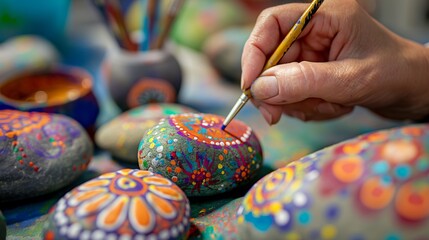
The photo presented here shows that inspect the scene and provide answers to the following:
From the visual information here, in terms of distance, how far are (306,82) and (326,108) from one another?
0.17m

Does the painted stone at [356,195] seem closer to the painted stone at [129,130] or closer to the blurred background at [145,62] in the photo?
the blurred background at [145,62]

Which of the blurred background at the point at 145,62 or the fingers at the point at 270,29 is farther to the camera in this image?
the blurred background at the point at 145,62

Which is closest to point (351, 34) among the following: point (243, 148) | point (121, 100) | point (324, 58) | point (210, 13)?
point (324, 58)

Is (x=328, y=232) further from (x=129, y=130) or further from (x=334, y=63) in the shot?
(x=129, y=130)

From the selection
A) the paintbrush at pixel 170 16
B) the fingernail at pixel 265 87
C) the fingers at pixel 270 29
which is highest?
the fingers at pixel 270 29

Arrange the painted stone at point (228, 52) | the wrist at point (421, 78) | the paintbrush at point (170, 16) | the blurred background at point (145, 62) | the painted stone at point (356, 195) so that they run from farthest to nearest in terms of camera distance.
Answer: the painted stone at point (228, 52) < the paintbrush at point (170, 16) < the blurred background at point (145, 62) < the wrist at point (421, 78) < the painted stone at point (356, 195)

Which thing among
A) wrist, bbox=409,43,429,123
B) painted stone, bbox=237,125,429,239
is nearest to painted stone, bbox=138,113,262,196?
painted stone, bbox=237,125,429,239

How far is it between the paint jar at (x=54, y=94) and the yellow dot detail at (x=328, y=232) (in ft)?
1.69

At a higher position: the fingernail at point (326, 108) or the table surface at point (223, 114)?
the fingernail at point (326, 108)

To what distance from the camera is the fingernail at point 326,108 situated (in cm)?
79

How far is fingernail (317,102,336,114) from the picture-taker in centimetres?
79

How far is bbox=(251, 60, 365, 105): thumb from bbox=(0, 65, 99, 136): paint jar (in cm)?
33

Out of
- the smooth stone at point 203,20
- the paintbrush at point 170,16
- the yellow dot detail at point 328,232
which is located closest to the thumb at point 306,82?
the yellow dot detail at point 328,232

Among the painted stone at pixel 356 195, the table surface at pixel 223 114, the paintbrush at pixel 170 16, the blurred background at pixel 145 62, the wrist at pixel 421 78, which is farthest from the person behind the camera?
the paintbrush at pixel 170 16
